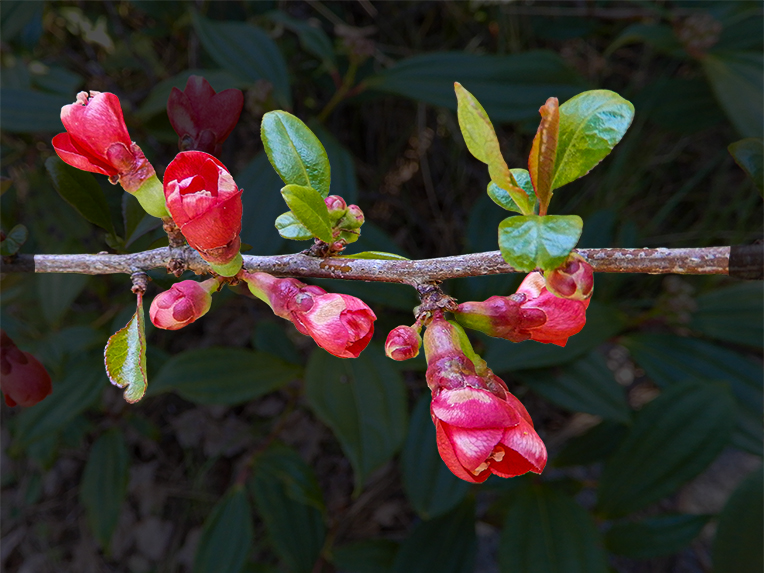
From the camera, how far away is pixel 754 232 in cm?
180

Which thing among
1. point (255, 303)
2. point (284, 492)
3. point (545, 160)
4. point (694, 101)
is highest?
point (545, 160)

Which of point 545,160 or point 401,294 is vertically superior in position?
point 545,160

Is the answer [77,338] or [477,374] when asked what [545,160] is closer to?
[477,374]

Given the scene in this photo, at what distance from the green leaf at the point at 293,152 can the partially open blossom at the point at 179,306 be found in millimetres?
151

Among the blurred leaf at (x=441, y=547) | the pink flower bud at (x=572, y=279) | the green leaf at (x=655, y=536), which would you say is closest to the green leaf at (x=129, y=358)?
the pink flower bud at (x=572, y=279)

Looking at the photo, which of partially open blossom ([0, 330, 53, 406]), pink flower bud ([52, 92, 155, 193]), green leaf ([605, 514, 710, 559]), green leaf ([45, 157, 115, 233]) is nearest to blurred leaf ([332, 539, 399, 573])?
green leaf ([605, 514, 710, 559])

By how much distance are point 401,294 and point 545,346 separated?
0.40 meters

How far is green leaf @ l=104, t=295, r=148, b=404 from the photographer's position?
478mm

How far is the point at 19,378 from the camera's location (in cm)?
67

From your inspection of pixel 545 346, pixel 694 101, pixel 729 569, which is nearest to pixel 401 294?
pixel 545 346

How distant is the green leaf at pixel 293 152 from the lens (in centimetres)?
56

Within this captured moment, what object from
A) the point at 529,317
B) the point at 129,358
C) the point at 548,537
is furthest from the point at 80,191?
the point at 548,537

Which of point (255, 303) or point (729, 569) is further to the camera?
point (255, 303)

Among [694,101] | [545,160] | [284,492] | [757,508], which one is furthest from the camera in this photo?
[694,101]
